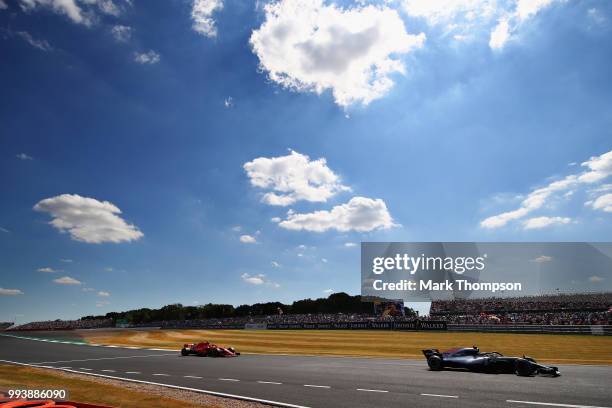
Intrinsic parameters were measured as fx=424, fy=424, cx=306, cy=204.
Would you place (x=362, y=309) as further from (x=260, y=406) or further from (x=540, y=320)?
(x=260, y=406)

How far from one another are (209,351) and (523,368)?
2045 centimetres

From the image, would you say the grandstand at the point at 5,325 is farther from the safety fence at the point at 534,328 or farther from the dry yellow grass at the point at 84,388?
the safety fence at the point at 534,328

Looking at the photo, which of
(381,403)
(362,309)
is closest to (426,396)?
(381,403)

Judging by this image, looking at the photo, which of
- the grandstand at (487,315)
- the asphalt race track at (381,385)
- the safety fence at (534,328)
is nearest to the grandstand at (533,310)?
the grandstand at (487,315)

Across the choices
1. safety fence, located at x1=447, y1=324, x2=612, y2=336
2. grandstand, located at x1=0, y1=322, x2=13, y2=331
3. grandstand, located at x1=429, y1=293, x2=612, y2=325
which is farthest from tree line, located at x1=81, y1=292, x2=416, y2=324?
safety fence, located at x1=447, y1=324, x2=612, y2=336

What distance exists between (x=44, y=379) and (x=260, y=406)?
12.2 metres

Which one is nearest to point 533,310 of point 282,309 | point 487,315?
point 487,315

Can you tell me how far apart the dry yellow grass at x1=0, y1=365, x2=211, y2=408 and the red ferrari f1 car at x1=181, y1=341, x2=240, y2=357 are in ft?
33.7

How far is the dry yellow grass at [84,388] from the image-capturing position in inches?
495

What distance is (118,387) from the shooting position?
15.7 meters

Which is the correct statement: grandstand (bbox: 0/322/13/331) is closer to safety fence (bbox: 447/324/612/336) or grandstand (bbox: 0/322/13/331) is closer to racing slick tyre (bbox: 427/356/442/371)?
safety fence (bbox: 447/324/612/336)

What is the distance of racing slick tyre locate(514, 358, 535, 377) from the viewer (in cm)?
1623

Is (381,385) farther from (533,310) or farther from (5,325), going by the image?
(5,325)

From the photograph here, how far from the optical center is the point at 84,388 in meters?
15.7
